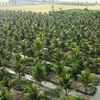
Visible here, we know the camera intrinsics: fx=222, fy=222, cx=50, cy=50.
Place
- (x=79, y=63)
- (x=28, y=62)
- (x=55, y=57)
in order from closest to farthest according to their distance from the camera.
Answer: (x=79, y=63) → (x=55, y=57) → (x=28, y=62)

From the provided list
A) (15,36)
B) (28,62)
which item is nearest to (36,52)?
(28,62)

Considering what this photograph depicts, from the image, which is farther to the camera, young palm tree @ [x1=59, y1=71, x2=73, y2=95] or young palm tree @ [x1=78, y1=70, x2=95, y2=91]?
young palm tree @ [x1=78, y1=70, x2=95, y2=91]

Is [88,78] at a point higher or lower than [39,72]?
higher

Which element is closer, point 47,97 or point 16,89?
point 47,97

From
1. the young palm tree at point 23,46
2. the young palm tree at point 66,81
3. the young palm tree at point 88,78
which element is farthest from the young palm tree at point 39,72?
the young palm tree at point 23,46

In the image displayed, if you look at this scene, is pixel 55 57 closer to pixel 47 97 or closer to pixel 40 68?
pixel 40 68

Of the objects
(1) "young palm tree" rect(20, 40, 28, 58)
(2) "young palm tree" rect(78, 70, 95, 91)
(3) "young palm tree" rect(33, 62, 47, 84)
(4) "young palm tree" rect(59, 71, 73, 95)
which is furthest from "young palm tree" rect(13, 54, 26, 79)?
(2) "young palm tree" rect(78, 70, 95, 91)

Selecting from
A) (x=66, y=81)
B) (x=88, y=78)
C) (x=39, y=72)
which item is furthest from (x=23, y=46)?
(x=88, y=78)

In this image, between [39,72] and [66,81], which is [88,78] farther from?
[39,72]

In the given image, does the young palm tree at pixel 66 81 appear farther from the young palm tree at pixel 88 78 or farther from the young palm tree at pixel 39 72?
the young palm tree at pixel 39 72

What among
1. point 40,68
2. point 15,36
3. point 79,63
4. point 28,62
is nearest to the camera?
point 40,68

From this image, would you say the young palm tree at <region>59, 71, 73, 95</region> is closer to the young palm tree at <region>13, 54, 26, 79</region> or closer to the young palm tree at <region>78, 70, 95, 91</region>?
the young palm tree at <region>78, 70, 95, 91</region>
